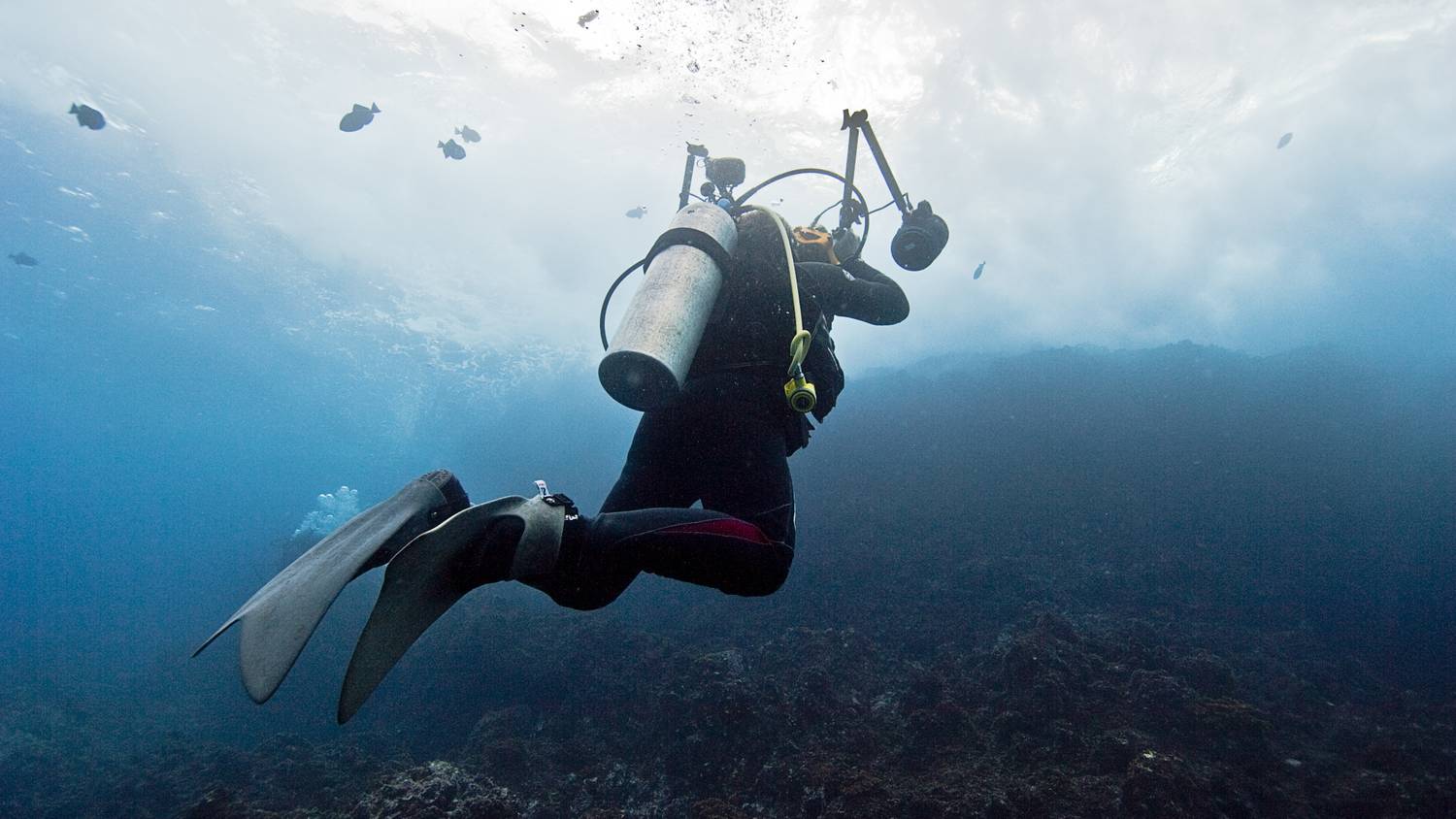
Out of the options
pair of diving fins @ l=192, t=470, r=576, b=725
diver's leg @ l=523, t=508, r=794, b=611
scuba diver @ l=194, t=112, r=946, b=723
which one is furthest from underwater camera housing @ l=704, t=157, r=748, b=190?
pair of diving fins @ l=192, t=470, r=576, b=725

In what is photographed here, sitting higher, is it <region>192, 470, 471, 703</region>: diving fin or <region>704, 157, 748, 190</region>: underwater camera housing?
<region>704, 157, 748, 190</region>: underwater camera housing

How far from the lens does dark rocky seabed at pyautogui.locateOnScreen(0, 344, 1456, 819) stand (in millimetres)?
4656

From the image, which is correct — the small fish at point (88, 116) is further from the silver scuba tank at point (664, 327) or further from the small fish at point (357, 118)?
the silver scuba tank at point (664, 327)

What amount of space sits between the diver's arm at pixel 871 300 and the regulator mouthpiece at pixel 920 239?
85 cm

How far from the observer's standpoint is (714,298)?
2.44 m

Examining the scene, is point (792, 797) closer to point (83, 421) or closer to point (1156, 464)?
point (1156, 464)

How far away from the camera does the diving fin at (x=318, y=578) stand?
49.3 inches

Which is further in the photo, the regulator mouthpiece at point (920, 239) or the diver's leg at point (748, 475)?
the regulator mouthpiece at point (920, 239)

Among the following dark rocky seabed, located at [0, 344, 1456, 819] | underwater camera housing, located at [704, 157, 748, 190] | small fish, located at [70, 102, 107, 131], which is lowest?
dark rocky seabed, located at [0, 344, 1456, 819]

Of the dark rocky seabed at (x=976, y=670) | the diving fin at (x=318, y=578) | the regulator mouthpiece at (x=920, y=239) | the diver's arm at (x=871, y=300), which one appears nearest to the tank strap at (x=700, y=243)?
the diver's arm at (x=871, y=300)

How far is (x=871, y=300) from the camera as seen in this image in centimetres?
297

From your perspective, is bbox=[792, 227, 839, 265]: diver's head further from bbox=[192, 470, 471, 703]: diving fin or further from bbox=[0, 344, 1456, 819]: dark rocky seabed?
bbox=[0, 344, 1456, 819]: dark rocky seabed

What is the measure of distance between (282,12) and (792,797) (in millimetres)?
22125

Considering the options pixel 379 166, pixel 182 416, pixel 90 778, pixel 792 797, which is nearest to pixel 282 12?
pixel 379 166
